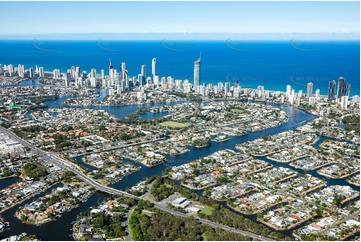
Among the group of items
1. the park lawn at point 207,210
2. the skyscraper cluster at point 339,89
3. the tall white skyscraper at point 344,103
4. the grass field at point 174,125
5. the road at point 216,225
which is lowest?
the road at point 216,225

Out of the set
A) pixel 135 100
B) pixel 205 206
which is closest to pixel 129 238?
pixel 205 206

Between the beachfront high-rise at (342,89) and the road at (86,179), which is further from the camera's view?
the beachfront high-rise at (342,89)

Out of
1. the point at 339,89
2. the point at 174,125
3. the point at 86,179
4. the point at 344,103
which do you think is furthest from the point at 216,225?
the point at 339,89

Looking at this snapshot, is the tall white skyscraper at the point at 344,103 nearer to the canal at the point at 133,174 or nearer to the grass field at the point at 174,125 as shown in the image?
the canal at the point at 133,174

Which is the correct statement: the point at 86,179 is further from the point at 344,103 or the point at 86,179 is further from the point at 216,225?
the point at 344,103

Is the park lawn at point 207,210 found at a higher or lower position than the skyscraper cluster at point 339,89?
lower

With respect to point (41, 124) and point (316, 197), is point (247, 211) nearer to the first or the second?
point (316, 197)

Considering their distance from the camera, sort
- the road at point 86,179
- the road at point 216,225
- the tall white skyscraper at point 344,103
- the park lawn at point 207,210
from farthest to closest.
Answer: the tall white skyscraper at point 344,103 < the park lawn at point 207,210 < the road at point 86,179 < the road at point 216,225

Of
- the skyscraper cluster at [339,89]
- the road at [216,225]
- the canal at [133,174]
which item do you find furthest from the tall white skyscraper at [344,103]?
the road at [216,225]

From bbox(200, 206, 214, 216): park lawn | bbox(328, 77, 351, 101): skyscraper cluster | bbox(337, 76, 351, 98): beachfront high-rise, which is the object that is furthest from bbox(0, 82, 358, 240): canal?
bbox(337, 76, 351, 98): beachfront high-rise

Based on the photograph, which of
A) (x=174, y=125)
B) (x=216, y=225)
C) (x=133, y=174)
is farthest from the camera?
(x=174, y=125)

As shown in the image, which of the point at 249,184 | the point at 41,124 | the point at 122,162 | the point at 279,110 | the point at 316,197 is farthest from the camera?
the point at 279,110
